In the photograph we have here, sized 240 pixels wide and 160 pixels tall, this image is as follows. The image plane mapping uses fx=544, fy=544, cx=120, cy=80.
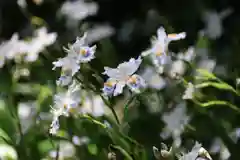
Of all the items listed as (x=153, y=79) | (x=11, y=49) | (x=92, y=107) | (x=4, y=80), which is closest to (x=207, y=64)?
(x=153, y=79)

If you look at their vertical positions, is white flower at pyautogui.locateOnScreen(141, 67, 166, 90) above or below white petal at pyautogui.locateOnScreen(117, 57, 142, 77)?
above

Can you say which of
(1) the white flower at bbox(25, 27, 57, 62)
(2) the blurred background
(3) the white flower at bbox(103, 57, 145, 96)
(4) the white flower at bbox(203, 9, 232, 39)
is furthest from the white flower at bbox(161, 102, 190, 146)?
(4) the white flower at bbox(203, 9, 232, 39)

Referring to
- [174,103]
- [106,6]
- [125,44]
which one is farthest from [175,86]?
[106,6]

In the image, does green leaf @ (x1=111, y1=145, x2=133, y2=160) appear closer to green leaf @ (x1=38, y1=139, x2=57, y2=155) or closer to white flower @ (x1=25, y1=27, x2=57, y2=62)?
green leaf @ (x1=38, y1=139, x2=57, y2=155)

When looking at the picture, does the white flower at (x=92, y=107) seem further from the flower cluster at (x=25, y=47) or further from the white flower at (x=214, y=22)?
the white flower at (x=214, y=22)

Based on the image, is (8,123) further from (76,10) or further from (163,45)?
(76,10)

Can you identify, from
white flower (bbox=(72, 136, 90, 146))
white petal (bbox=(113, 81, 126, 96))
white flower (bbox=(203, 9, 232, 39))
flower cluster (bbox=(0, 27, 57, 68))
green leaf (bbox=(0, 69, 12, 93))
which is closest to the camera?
white petal (bbox=(113, 81, 126, 96))

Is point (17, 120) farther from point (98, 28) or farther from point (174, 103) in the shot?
point (98, 28)
